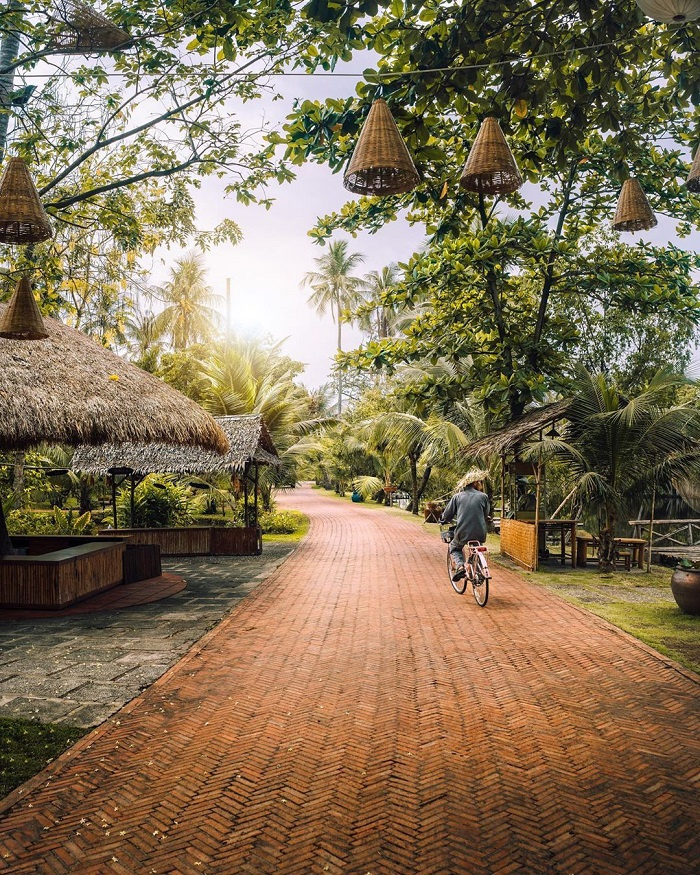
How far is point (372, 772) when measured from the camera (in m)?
4.03

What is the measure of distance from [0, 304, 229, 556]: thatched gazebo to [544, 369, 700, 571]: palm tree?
713 cm

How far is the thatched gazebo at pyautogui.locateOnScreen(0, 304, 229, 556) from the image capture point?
27.9 ft

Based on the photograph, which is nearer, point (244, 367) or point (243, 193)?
point (243, 193)

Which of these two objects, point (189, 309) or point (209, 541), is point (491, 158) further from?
point (189, 309)

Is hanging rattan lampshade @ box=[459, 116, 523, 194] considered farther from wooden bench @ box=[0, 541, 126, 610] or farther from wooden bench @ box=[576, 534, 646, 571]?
wooden bench @ box=[576, 534, 646, 571]

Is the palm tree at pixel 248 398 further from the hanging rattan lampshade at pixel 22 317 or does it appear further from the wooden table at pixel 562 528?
the hanging rattan lampshade at pixel 22 317

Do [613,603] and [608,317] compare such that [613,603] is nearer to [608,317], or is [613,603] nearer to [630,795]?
[630,795]

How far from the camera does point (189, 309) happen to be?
41.8 metres

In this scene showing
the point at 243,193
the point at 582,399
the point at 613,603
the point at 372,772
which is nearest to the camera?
the point at 372,772

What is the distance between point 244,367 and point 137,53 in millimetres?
16510

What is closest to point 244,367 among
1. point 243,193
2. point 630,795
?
point 243,193

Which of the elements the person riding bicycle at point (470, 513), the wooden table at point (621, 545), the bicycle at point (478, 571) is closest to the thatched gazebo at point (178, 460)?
the person riding bicycle at point (470, 513)

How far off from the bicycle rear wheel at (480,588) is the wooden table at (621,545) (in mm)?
5781

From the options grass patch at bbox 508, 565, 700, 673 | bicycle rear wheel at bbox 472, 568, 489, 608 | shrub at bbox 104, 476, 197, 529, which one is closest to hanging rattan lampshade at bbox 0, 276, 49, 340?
bicycle rear wheel at bbox 472, 568, 489, 608
